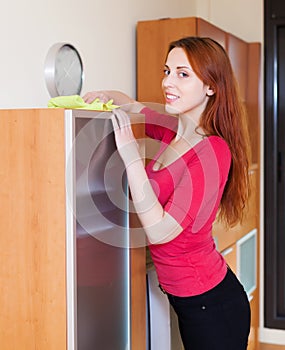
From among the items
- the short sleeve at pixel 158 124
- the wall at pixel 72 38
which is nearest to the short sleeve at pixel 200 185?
the short sleeve at pixel 158 124

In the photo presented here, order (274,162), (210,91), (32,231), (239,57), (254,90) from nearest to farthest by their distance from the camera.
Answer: (32,231) → (210,91) → (239,57) → (254,90) → (274,162)

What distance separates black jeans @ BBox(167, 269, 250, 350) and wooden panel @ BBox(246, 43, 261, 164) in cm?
171

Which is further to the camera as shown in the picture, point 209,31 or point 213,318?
point 209,31

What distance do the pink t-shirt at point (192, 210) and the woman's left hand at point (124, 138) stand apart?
0.16 metres

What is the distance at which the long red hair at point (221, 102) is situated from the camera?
1.82 m

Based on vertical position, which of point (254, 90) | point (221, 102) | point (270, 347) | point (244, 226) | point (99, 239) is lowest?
point (270, 347)

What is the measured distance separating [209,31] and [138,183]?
144cm

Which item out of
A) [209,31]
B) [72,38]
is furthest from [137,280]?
[209,31]

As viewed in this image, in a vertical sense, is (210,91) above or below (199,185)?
above

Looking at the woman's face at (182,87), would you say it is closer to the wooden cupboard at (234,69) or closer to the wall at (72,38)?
the wall at (72,38)

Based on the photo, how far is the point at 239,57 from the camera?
10.9ft

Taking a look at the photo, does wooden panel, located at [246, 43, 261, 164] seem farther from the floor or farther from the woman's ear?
the woman's ear

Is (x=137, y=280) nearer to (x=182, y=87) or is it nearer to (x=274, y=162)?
(x=182, y=87)

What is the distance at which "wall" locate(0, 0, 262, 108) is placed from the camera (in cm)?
189
